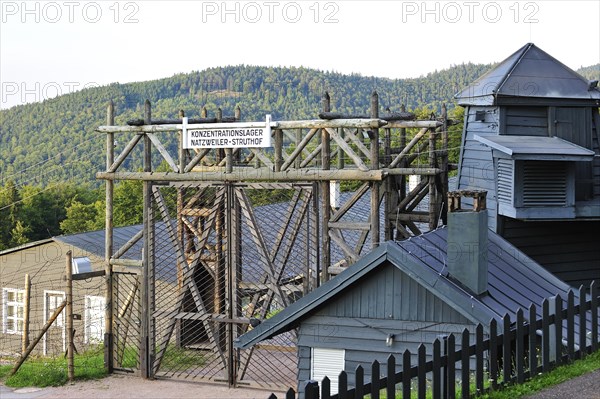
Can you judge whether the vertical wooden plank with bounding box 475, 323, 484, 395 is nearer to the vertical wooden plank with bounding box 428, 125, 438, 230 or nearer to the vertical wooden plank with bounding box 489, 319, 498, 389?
the vertical wooden plank with bounding box 489, 319, 498, 389

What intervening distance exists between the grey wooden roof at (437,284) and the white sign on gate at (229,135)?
171 inches

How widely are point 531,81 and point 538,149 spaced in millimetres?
2027

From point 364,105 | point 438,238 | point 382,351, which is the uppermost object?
point 364,105

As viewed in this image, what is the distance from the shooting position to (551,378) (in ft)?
39.3

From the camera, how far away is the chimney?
44.5ft

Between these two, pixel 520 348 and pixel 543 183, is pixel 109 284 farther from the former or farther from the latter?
pixel 520 348

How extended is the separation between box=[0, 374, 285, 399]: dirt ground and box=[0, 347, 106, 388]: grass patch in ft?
0.89

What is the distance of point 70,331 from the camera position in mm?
19109

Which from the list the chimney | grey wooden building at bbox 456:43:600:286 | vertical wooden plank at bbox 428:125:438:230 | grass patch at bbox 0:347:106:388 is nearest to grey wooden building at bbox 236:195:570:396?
the chimney

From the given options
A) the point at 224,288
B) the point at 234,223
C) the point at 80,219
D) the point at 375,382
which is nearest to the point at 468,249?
the point at 375,382

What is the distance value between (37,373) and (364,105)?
60013 mm

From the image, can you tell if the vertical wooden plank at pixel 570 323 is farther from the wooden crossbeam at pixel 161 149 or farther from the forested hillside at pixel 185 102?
the forested hillside at pixel 185 102

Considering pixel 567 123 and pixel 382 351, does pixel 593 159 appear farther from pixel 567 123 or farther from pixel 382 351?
pixel 382 351

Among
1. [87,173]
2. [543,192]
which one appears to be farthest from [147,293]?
[87,173]
